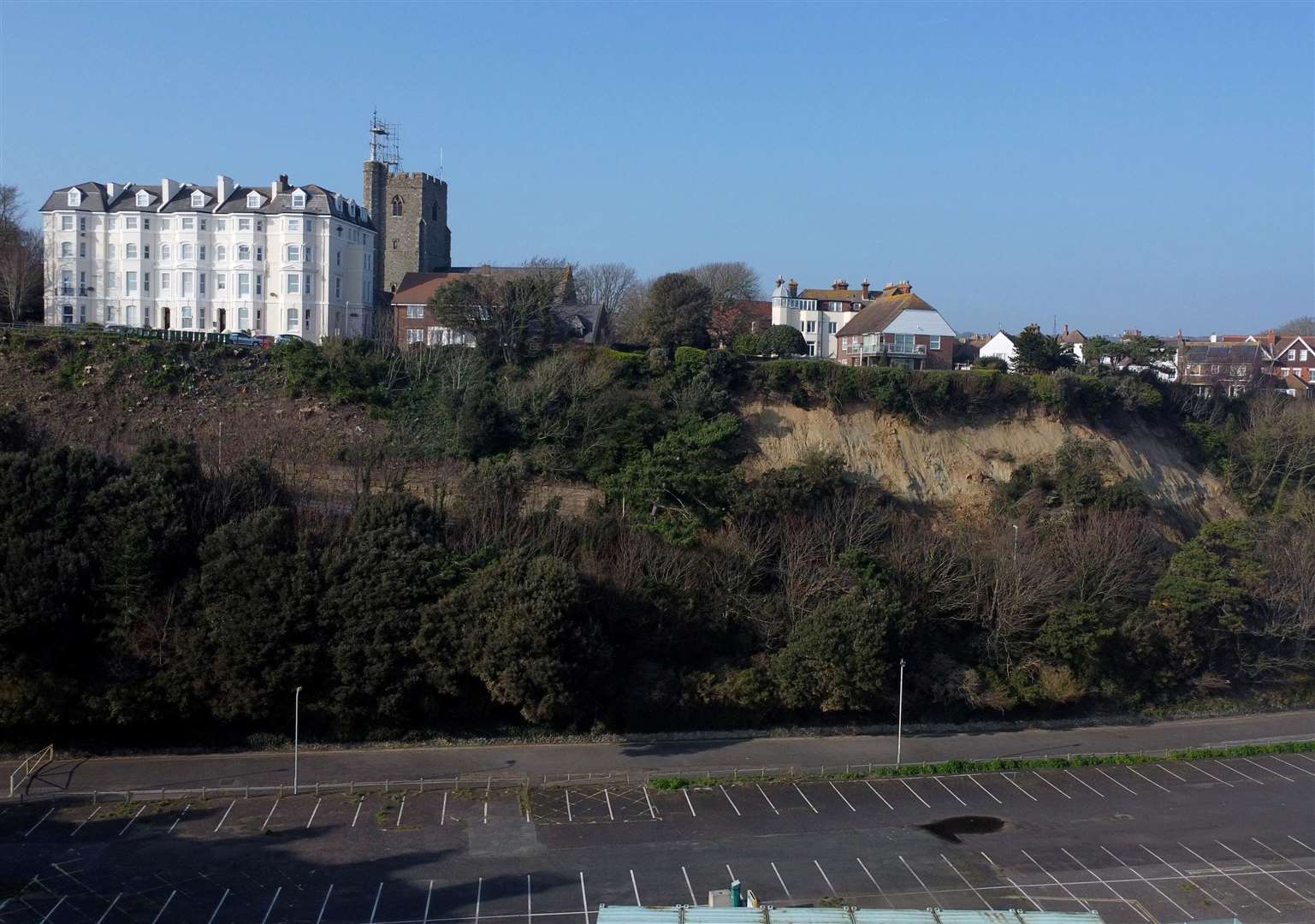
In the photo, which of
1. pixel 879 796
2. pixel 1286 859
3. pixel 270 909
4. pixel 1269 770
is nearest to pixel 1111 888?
pixel 1286 859

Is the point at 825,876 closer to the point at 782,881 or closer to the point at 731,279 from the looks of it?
the point at 782,881

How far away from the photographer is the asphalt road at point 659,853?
13.8 m

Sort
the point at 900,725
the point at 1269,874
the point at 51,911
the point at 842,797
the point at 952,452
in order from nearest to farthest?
the point at 51,911 < the point at 1269,874 < the point at 842,797 < the point at 900,725 < the point at 952,452

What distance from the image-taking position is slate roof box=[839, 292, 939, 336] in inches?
1532

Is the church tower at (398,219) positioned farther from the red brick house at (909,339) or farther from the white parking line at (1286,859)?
the white parking line at (1286,859)

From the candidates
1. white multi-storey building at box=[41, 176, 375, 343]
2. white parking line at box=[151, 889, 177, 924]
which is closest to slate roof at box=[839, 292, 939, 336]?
white multi-storey building at box=[41, 176, 375, 343]

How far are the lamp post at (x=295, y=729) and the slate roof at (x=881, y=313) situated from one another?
25759mm

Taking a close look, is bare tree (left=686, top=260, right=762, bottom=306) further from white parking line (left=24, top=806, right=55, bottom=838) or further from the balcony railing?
white parking line (left=24, top=806, right=55, bottom=838)

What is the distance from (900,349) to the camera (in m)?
38.3

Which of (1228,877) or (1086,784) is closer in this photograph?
(1228,877)

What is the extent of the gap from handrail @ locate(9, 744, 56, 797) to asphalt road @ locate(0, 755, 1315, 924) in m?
0.88

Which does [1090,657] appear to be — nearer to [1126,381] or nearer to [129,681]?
[1126,381]

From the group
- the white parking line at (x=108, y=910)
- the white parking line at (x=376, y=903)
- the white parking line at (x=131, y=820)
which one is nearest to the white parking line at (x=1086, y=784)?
the white parking line at (x=376, y=903)

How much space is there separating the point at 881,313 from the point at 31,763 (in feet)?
101
